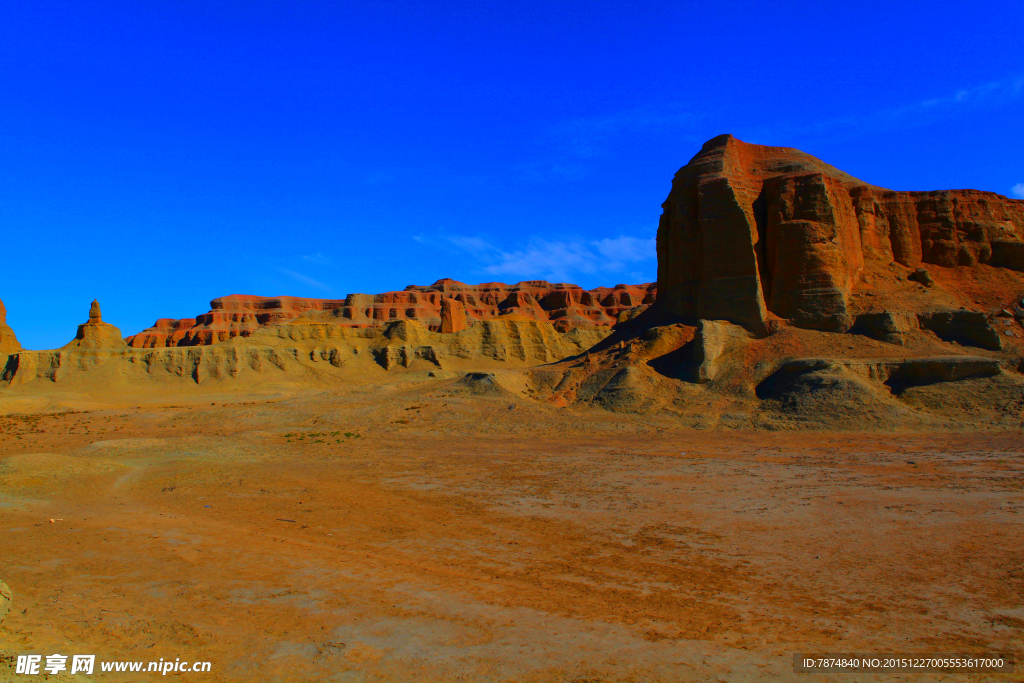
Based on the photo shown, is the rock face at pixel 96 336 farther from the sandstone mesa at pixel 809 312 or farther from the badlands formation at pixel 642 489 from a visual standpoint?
the badlands formation at pixel 642 489

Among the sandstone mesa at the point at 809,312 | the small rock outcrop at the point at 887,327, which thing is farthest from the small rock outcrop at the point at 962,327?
the small rock outcrop at the point at 887,327

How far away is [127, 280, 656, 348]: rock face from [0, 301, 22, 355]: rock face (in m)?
28.5

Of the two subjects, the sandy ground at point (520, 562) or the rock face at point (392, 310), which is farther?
the rock face at point (392, 310)

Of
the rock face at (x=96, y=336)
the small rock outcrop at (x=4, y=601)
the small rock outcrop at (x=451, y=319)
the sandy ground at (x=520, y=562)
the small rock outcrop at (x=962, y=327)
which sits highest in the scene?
the small rock outcrop at (x=451, y=319)

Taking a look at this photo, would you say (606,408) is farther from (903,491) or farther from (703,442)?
(903,491)

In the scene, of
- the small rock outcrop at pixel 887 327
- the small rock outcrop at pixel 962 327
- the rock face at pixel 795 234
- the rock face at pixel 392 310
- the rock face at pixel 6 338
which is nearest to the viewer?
the small rock outcrop at pixel 962 327

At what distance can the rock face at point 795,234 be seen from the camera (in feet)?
91.4

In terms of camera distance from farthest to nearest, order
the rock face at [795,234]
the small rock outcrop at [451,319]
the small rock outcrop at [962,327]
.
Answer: the small rock outcrop at [451,319] → the rock face at [795,234] → the small rock outcrop at [962,327]

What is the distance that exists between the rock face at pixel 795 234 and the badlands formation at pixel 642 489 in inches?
5.7

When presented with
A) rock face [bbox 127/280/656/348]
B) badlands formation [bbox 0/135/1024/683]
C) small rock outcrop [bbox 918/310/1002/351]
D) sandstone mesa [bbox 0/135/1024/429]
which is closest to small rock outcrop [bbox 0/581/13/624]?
badlands formation [bbox 0/135/1024/683]

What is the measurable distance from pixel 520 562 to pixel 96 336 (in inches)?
2190

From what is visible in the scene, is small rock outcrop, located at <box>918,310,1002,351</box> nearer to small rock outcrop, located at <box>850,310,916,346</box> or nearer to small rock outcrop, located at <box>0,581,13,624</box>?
small rock outcrop, located at <box>850,310,916,346</box>

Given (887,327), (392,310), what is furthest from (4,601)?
(392,310)

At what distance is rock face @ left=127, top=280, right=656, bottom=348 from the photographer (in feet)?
308
